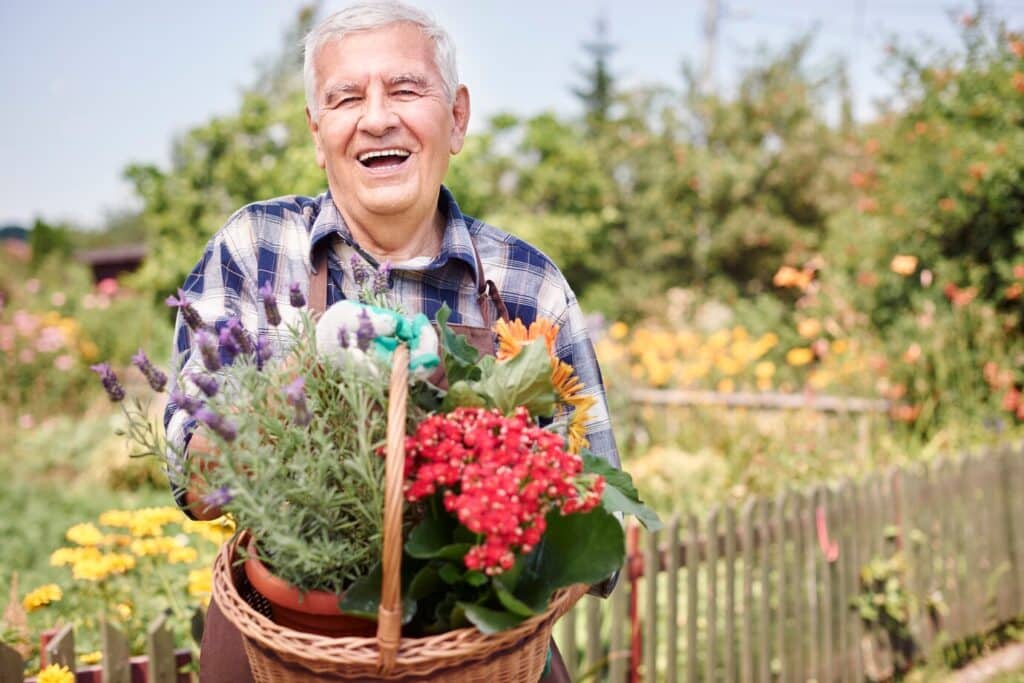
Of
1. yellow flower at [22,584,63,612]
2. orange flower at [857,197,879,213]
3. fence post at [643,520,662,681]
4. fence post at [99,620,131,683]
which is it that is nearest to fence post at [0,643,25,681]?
fence post at [99,620,131,683]

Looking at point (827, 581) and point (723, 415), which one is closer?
point (827, 581)

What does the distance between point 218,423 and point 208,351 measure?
111 millimetres

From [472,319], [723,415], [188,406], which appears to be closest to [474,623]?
[188,406]

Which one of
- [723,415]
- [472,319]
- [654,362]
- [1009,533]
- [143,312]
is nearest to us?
[472,319]

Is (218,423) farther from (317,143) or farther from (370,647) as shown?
(317,143)

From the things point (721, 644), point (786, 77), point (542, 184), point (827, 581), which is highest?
point (786, 77)

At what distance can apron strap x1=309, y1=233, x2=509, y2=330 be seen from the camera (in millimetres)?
1476

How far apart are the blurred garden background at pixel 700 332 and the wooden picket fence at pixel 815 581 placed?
0.60 m

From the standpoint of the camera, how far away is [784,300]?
13.5 m

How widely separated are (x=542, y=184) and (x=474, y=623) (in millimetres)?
10879

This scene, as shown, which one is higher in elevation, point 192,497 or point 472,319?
point 472,319

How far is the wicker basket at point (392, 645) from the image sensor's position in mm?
915

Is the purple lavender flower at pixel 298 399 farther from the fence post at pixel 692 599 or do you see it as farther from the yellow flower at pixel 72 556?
the fence post at pixel 692 599

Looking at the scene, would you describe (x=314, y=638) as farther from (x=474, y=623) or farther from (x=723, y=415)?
(x=723, y=415)
